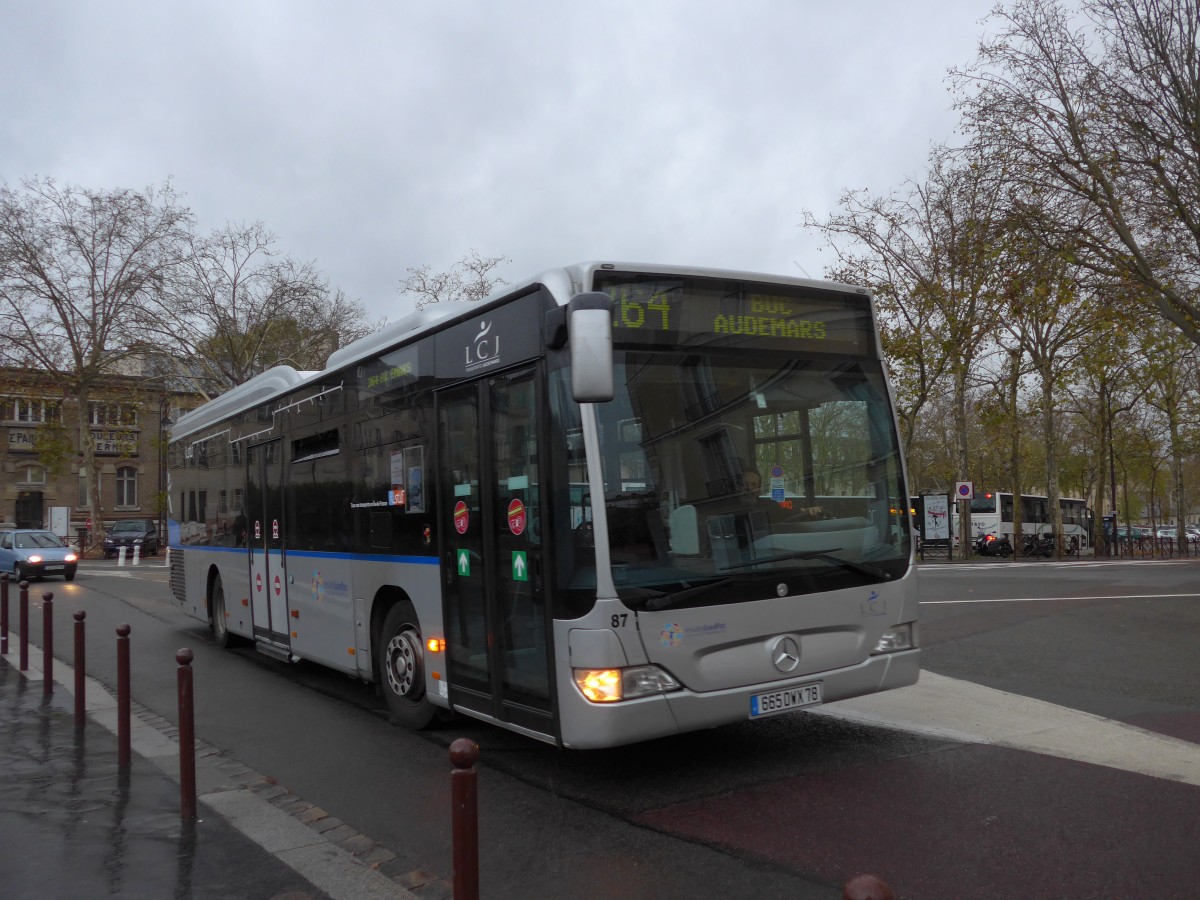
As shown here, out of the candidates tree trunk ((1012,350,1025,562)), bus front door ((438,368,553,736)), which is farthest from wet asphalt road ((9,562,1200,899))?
tree trunk ((1012,350,1025,562))

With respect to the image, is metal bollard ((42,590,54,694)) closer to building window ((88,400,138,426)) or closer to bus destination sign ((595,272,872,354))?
bus destination sign ((595,272,872,354))

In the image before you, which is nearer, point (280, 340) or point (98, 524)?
point (280, 340)

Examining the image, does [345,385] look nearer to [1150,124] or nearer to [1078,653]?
[1078,653]

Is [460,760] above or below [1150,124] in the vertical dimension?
below

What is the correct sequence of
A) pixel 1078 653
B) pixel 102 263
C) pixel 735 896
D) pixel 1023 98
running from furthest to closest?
pixel 102 263
pixel 1023 98
pixel 1078 653
pixel 735 896

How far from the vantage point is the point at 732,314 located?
6.01m

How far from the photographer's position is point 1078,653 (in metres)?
10.4

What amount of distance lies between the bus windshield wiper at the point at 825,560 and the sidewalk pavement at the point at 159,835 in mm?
2353

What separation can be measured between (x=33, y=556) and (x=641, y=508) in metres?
27.3

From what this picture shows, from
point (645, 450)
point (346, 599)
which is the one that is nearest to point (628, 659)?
point (645, 450)

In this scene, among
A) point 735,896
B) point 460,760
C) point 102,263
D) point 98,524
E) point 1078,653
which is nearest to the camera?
point 460,760

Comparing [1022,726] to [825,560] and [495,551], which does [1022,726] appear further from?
[495,551]

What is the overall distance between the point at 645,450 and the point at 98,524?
170ft

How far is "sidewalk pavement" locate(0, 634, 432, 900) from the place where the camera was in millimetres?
4656
